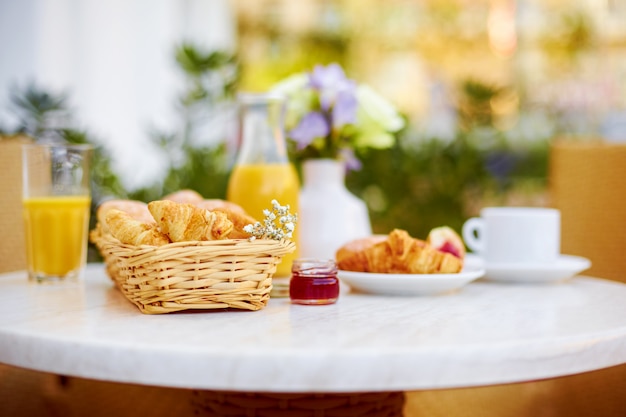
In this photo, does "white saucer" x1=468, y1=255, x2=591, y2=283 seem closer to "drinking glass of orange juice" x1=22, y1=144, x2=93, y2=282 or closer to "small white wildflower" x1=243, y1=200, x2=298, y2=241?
"small white wildflower" x1=243, y1=200, x2=298, y2=241

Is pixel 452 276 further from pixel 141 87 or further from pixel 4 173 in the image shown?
pixel 141 87

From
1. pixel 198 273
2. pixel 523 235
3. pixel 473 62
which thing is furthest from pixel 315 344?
pixel 473 62

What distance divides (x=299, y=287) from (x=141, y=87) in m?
3.17

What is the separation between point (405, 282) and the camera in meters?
1.04

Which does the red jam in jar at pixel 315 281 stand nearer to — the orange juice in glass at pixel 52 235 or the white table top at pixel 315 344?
the white table top at pixel 315 344

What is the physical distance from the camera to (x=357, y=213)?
1354mm

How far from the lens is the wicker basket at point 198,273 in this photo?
84 cm

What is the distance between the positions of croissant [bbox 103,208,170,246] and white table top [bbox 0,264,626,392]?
8 cm

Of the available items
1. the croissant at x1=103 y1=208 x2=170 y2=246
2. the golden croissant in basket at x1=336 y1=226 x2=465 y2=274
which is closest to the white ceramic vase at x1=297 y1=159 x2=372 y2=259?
the golden croissant in basket at x1=336 y1=226 x2=465 y2=274

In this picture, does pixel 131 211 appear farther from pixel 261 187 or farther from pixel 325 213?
pixel 325 213

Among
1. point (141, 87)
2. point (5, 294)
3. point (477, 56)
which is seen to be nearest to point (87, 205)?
point (5, 294)

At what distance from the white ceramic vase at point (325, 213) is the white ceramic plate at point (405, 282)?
23 cm

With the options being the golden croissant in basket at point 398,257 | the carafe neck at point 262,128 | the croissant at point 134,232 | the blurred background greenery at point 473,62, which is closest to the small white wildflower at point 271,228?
the croissant at point 134,232

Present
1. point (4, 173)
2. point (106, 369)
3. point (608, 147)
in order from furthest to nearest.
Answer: point (608, 147), point (4, 173), point (106, 369)
